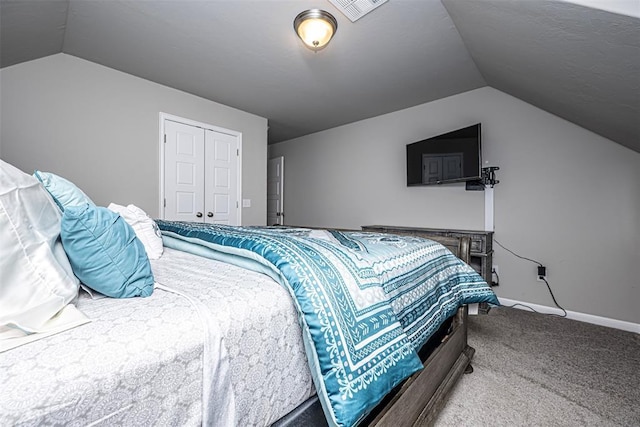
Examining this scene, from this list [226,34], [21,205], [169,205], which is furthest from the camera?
[169,205]

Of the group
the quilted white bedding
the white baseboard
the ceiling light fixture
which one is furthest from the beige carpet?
the ceiling light fixture

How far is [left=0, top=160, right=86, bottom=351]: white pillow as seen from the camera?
57 cm

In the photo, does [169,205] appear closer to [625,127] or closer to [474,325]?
[474,325]

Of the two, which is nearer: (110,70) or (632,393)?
(632,393)

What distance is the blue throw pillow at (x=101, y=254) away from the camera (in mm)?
739

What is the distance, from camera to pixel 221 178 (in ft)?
12.4

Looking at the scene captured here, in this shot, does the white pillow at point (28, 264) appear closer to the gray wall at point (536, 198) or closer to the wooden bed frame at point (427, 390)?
the wooden bed frame at point (427, 390)

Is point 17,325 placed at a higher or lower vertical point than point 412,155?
lower

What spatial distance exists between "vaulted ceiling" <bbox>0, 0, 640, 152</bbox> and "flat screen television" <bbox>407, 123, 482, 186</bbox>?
22.5 inches

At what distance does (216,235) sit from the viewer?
1255mm

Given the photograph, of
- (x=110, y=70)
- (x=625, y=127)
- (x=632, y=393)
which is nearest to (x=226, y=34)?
(x=110, y=70)

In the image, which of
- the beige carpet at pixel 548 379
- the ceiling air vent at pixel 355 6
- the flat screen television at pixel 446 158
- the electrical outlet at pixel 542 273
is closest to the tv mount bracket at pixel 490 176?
the flat screen television at pixel 446 158

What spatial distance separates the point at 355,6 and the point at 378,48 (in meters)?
0.56

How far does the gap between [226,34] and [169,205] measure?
2001 millimetres
